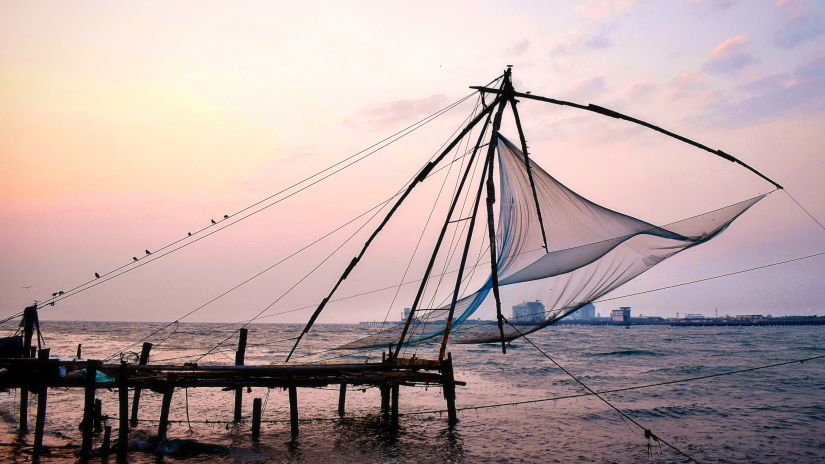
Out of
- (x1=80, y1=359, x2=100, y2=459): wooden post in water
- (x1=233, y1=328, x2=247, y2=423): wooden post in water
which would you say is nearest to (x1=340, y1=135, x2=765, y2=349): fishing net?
(x1=233, y1=328, x2=247, y2=423): wooden post in water

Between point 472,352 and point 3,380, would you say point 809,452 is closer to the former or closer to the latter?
point 3,380

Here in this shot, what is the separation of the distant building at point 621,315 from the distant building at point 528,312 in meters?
158

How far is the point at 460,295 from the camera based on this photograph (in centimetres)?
1336

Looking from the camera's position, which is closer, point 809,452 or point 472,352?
point 809,452

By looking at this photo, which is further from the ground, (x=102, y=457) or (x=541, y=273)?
(x=541, y=273)

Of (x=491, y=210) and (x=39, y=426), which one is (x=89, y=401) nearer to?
(x=39, y=426)

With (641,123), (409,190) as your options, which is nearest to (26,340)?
(409,190)

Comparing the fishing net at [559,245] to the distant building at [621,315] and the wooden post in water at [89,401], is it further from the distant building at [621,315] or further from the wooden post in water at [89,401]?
the distant building at [621,315]

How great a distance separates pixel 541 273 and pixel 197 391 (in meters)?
20.5

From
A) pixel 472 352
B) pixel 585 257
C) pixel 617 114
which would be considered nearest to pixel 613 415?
pixel 585 257

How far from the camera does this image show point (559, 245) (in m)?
12.0

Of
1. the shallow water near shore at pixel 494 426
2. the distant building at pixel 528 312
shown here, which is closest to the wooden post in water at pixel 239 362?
the shallow water near shore at pixel 494 426

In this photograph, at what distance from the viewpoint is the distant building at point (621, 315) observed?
535ft

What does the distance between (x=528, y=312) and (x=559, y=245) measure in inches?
59.7
